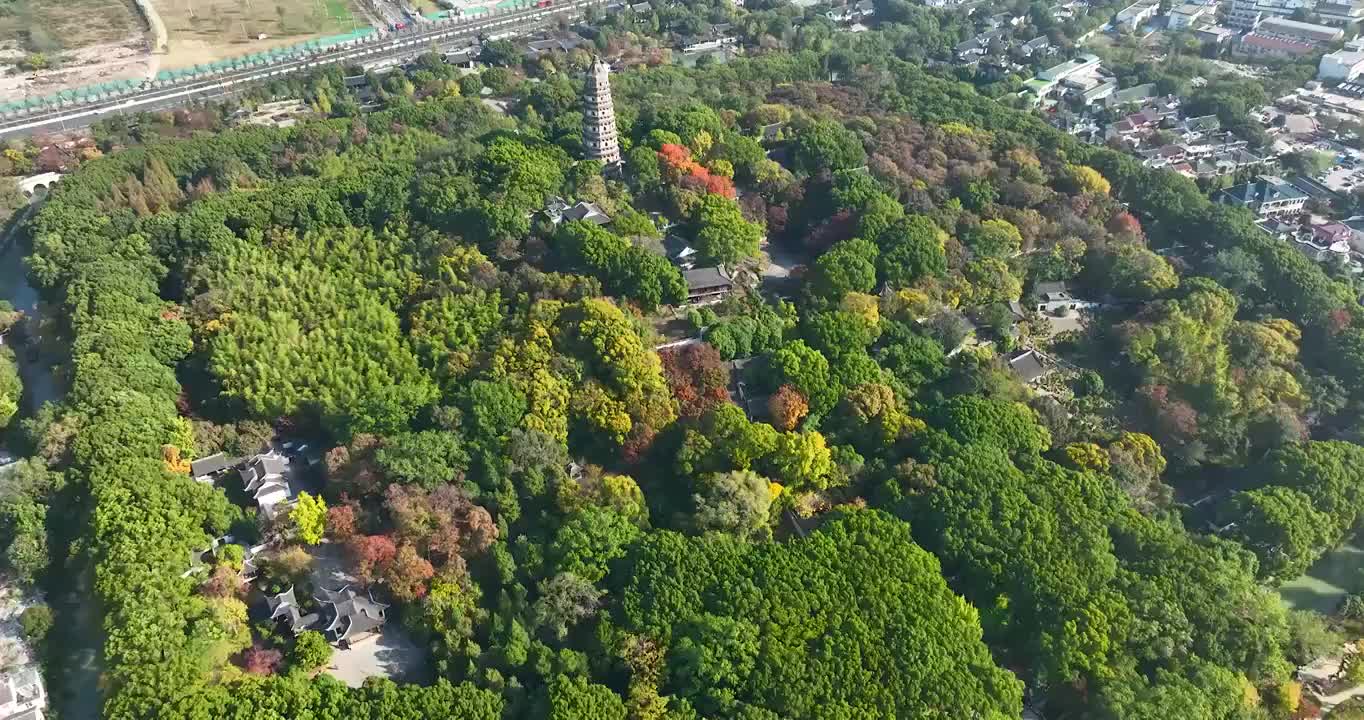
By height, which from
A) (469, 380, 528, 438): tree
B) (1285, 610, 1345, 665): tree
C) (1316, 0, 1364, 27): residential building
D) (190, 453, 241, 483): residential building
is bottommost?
(1285, 610, 1345, 665): tree

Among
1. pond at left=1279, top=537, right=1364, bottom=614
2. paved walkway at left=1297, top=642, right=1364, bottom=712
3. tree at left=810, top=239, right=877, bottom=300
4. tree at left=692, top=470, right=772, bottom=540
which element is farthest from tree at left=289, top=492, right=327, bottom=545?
pond at left=1279, top=537, right=1364, bottom=614

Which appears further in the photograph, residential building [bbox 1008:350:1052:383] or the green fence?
the green fence

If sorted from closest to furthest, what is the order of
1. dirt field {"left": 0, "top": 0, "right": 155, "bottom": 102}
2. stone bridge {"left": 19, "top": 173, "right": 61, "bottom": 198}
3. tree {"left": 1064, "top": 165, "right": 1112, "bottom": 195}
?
1. tree {"left": 1064, "top": 165, "right": 1112, "bottom": 195}
2. stone bridge {"left": 19, "top": 173, "right": 61, "bottom": 198}
3. dirt field {"left": 0, "top": 0, "right": 155, "bottom": 102}

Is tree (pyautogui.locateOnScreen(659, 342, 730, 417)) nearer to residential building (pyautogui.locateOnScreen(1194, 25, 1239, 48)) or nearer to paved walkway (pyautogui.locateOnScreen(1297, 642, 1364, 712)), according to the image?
paved walkway (pyautogui.locateOnScreen(1297, 642, 1364, 712))

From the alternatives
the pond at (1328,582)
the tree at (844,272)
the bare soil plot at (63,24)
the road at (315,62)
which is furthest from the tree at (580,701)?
the bare soil plot at (63,24)

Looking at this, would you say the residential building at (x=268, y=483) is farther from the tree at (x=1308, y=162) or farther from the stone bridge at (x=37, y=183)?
the tree at (x=1308, y=162)
